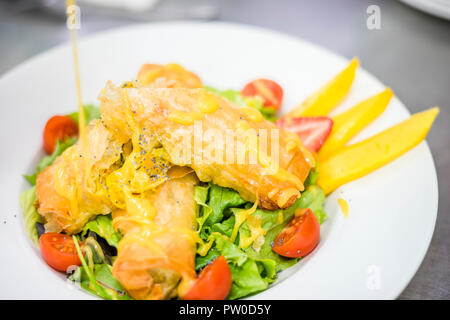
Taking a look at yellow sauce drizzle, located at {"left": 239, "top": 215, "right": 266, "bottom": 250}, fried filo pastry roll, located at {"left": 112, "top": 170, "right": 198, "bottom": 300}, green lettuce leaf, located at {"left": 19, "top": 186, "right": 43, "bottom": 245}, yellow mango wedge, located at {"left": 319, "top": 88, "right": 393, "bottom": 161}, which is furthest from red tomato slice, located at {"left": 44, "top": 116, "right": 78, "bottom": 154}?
yellow mango wedge, located at {"left": 319, "top": 88, "right": 393, "bottom": 161}

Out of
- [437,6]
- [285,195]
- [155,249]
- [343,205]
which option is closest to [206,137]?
[285,195]

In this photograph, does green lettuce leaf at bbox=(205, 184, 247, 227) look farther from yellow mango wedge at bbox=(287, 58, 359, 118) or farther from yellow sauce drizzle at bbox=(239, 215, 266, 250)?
yellow mango wedge at bbox=(287, 58, 359, 118)

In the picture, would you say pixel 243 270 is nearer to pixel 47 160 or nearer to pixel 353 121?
pixel 353 121

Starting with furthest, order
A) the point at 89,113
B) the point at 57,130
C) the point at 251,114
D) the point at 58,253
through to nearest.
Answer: the point at 89,113 → the point at 57,130 → the point at 251,114 → the point at 58,253

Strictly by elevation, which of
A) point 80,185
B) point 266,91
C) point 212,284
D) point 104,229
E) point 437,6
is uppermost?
point 437,6

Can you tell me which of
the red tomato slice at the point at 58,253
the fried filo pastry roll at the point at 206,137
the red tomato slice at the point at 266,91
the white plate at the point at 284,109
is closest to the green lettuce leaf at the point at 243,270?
the white plate at the point at 284,109
